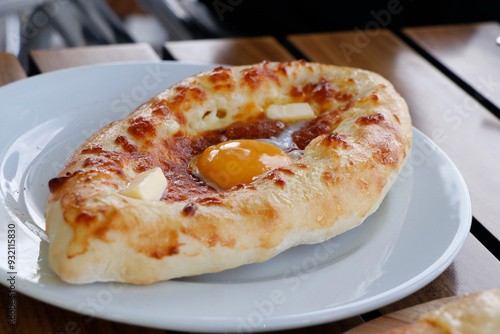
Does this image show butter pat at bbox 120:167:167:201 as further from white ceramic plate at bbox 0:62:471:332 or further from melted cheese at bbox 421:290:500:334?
melted cheese at bbox 421:290:500:334

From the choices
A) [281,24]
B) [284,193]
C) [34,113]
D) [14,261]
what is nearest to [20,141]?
[34,113]

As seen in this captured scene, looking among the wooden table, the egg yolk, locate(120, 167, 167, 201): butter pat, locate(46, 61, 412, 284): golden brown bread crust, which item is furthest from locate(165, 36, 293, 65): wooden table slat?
locate(120, 167, 167, 201): butter pat

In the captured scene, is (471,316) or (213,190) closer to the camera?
(471,316)

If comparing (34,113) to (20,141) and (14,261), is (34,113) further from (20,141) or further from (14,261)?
(14,261)

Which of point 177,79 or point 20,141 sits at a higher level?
point 20,141

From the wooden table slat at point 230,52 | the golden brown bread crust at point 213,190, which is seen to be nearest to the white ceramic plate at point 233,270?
the golden brown bread crust at point 213,190

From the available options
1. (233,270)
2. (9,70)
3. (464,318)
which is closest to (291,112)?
(233,270)

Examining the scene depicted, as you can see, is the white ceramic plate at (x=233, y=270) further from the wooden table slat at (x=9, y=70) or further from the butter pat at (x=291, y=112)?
the butter pat at (x=291, y=112)

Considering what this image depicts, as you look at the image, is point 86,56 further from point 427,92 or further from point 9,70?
point 427,92
